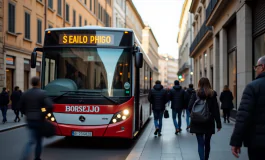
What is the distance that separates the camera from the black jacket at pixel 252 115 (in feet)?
13.6

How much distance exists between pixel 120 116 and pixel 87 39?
2239 mm

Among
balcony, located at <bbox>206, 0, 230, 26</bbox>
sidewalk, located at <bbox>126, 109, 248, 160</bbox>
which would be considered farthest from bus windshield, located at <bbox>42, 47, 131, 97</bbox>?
balcony, located at <bbox>206, 0, 230, 26</bbox>

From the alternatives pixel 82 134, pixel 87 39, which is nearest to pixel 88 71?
pixel 87 39

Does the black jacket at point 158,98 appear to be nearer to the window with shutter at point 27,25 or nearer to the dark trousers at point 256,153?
the dark trousers at point 256,153

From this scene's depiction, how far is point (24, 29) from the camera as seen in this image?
1046 inches

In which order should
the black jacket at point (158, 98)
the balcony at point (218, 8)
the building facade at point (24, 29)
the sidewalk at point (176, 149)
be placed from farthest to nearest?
the building facade at point (24, 29) → the balcony at point (218, 8) → the black jacket at point (158, 98) → the sidewalk at point (176, 149)

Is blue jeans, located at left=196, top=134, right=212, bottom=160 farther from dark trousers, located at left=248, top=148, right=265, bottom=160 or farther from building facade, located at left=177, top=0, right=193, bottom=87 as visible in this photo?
building facade, located at left=177, top=0, right=193, bottom=87

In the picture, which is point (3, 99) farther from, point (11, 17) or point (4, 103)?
point (11, 17)

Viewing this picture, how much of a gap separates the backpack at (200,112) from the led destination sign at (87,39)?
386 cm

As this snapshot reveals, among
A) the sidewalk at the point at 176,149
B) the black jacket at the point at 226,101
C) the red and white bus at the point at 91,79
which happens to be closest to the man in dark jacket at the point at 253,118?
the sidewalk at the point at 176,149

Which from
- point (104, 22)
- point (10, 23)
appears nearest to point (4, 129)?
point (10, 23)

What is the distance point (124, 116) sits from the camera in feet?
32.0

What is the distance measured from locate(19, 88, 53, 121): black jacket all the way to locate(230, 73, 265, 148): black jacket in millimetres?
4075

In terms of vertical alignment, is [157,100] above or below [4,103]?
above
